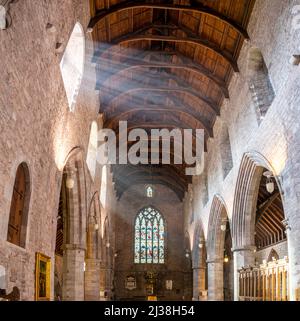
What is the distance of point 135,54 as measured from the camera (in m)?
17.4

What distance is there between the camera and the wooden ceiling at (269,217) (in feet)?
→ 63.9

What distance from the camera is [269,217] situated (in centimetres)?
2138

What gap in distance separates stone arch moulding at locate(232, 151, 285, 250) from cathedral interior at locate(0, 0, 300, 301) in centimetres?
5

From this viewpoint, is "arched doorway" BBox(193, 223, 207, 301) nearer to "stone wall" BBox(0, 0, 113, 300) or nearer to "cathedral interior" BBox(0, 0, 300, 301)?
"cathedral interior" BBox(0, 0, 300, 301)

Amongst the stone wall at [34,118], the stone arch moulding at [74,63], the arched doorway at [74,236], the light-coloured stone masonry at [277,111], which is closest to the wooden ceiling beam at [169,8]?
the light-coloured stone masonry at [277,111]

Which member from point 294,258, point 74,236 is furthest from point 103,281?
point 294,258

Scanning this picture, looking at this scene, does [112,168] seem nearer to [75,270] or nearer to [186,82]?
→ [186,82]

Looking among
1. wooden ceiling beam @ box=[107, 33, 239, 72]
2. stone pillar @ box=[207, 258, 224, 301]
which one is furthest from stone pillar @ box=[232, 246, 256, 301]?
wooden ceiling beam @ box=[107, 33, 239, 72]

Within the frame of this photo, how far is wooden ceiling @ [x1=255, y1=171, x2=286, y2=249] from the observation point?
19.5 meters

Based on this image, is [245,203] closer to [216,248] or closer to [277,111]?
[277,111]

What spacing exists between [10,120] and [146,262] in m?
27.7

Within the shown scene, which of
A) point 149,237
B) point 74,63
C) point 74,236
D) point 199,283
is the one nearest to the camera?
point 74,63

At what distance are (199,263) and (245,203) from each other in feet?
39.8
